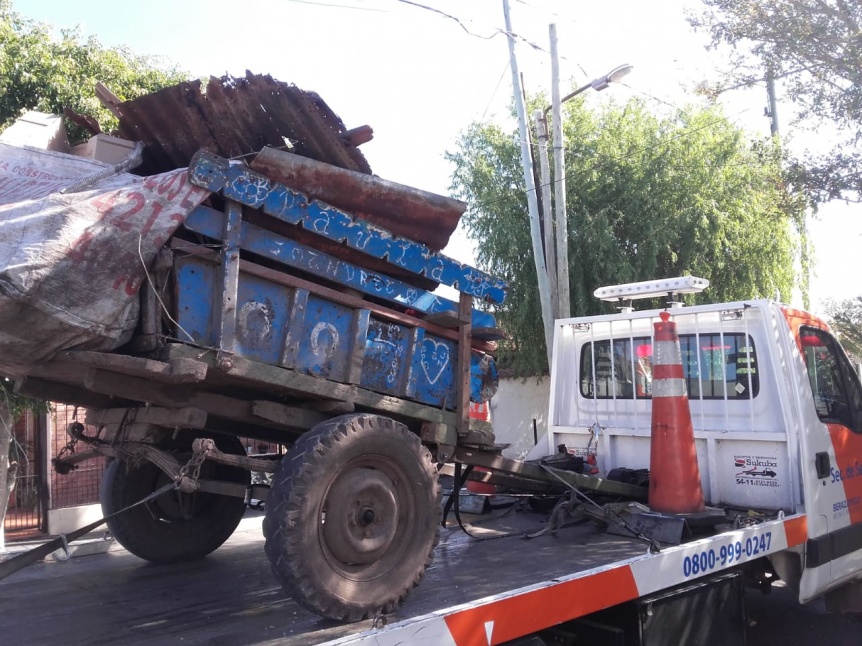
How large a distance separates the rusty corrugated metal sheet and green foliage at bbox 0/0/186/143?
4.24 metres

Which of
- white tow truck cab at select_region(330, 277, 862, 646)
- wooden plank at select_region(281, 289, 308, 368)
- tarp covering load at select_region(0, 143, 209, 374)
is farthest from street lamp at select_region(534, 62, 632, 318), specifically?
tarp covering load at select_region(0, 143, 209, 374)

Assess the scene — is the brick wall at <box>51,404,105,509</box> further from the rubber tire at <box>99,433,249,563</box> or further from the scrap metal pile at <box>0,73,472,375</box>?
the scrap metal pile at <box>0,73,472,375</box>

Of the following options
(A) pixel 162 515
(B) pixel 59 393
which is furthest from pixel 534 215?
(B) pixel 59 393

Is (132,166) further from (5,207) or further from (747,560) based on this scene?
(747,560)

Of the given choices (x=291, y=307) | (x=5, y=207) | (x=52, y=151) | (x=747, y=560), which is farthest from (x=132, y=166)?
(x=747, y=560)

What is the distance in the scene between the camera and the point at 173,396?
10.7 feet

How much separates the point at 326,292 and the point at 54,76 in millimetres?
5906

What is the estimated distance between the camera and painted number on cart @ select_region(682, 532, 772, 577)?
3.81 meters

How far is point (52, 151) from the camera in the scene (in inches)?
134

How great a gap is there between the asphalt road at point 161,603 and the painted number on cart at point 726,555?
1157 millimetres

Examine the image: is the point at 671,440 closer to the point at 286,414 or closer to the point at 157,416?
the point at 286,414

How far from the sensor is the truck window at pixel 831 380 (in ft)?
16.6

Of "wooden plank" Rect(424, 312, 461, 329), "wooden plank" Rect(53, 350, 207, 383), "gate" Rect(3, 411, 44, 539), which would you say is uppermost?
"wooden plank" Rect(424, 312, 461, 329)

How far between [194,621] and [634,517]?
2.47 meters
